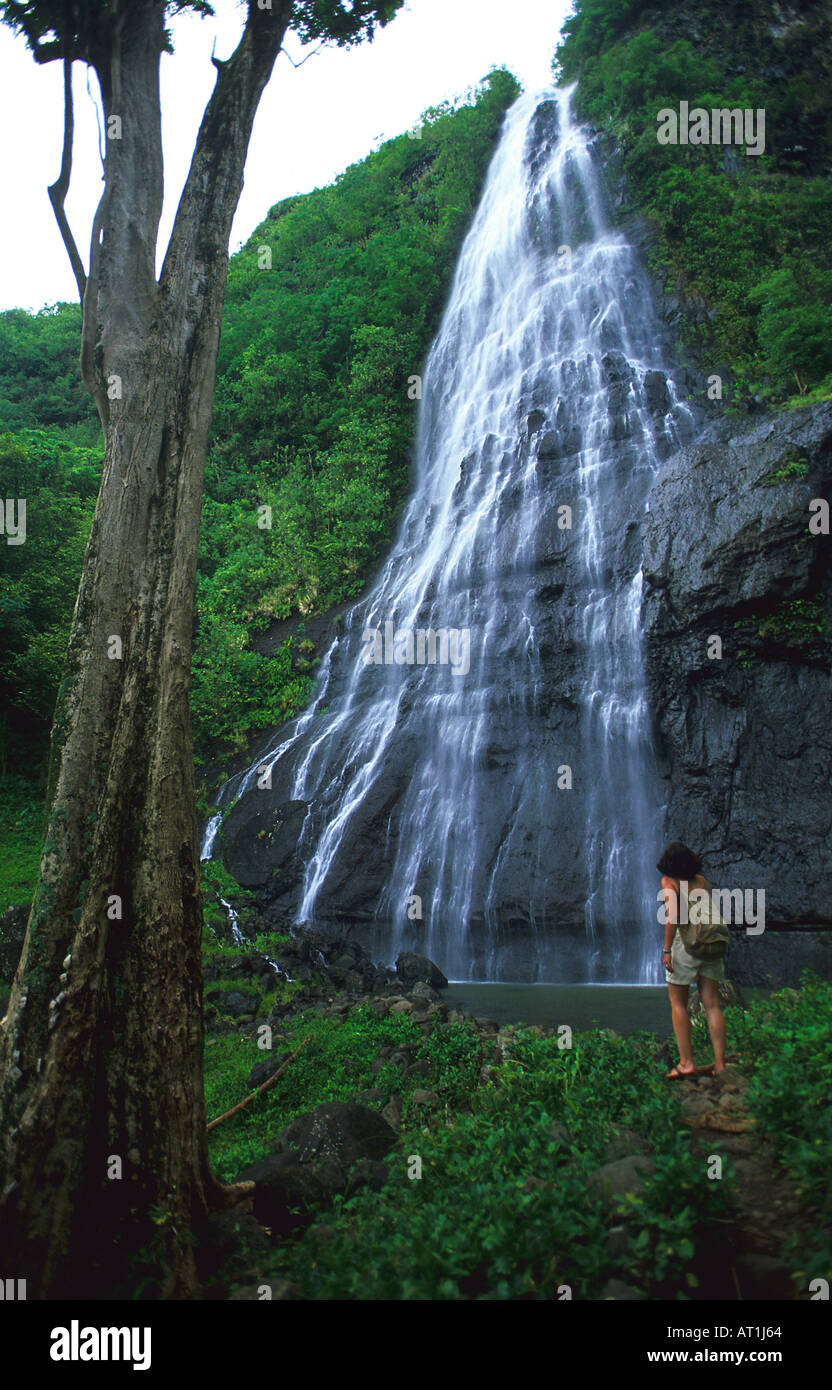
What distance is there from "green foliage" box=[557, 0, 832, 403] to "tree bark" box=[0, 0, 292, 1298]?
1166 centimetres

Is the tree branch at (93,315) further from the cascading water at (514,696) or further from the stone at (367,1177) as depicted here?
the cascading water at (514,696)

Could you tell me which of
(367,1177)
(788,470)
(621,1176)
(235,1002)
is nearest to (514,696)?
(788,470)

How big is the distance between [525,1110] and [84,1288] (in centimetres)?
261

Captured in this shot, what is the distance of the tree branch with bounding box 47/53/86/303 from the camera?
18.3 ft

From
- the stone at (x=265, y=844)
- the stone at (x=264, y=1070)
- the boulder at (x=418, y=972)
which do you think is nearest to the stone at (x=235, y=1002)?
the stone at (x=264, y=1070)

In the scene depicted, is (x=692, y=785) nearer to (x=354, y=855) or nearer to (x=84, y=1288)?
(x=354, y=855)

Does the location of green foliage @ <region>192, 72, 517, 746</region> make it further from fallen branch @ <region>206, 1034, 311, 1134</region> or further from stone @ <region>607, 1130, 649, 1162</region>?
stone @ <region>607, 1130, 649, 1162</region>

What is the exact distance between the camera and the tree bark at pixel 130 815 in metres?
3.63

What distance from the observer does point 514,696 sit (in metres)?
14.9

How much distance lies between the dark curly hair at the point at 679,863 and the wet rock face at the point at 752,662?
6521mm

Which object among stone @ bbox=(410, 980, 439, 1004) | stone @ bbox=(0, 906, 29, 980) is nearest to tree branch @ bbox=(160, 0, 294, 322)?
stone @ bbox=(410, 980, 439, 1004)

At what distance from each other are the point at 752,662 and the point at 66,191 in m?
10.6

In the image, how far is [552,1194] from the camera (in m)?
3.28

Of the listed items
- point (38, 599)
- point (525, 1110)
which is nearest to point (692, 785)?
point (525, 1110)
